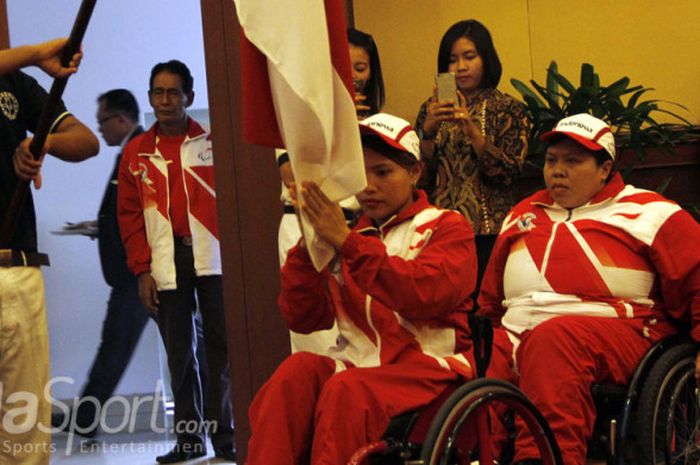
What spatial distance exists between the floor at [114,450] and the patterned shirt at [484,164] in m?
1.28

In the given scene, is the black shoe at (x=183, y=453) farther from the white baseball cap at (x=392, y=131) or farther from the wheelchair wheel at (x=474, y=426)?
the white baseball cap at (x=392, y=131)

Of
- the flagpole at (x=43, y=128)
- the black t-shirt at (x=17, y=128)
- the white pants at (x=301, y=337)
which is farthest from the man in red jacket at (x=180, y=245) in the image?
the flagpole at (x=43, y=128)

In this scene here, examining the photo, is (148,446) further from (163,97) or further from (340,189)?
(340,189)

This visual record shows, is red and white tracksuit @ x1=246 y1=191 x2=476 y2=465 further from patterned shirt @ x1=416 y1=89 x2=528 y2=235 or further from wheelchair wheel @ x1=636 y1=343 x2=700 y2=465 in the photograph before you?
patterned shirt @ x1=416 y1=89 x2=528 y2=235

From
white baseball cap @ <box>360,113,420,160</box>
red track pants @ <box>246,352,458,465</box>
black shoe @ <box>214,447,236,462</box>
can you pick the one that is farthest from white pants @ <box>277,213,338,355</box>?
red track pants @ <box>246,352,458,465</box>

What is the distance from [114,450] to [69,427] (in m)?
0.18

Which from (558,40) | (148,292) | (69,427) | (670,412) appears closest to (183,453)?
(69,427)

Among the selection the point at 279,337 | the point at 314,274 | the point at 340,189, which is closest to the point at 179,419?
the point at 279,337

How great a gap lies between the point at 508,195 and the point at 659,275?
34.5 inches

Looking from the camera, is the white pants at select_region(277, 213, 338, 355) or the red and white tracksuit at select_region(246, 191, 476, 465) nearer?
the red and white tracksuit at select_region(246, 191, 476, 465)

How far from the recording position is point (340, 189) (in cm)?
239

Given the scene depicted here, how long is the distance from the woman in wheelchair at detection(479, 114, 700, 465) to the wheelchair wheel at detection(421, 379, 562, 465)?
13 cm

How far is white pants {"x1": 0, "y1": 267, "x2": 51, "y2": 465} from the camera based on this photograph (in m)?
3.07

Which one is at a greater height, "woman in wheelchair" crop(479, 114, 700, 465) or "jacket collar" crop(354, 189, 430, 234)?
"jacket collar" crop(354, 189, 430, 234)
